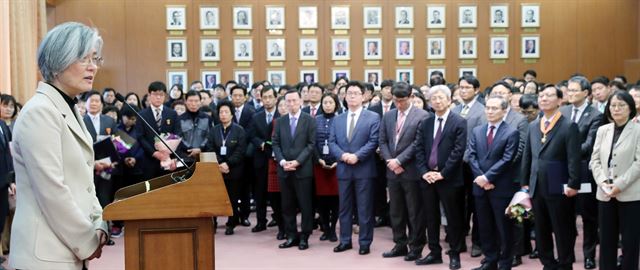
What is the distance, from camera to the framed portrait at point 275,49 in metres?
13.5

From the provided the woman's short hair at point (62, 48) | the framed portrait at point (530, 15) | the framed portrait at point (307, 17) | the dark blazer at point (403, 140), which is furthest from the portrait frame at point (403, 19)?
the woman's short hair at point (62, 48)

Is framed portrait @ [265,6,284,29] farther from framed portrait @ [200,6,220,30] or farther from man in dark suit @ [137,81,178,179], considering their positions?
man in dark suit @ [137,81,178,179]

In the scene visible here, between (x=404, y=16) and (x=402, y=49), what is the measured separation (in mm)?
628

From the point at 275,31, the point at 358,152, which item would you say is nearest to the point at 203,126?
the point at 358,152

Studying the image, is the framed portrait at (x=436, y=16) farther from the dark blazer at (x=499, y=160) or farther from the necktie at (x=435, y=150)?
the dark blazer at (x=499, y=160)

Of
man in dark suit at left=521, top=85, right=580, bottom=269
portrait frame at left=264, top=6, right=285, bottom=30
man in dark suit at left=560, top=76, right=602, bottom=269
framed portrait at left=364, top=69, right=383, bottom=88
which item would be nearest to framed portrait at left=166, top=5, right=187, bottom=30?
portrait frame at left=264, top=6, right=285, bottom=30

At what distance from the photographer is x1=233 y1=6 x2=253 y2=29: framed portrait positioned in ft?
44.0

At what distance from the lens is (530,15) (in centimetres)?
1359

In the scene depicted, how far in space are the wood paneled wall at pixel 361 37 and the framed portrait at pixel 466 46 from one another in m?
0.10

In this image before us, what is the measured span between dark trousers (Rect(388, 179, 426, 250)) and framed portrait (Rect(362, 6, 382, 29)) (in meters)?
6.62

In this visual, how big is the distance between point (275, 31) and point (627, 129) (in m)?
8.77

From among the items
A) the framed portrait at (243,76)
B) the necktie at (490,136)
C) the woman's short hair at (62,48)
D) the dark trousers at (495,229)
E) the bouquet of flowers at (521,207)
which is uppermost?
the framed portrait at (243,76)

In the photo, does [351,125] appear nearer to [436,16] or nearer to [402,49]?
[402,49]

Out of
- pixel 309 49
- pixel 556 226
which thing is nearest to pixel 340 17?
pixel 309 49
